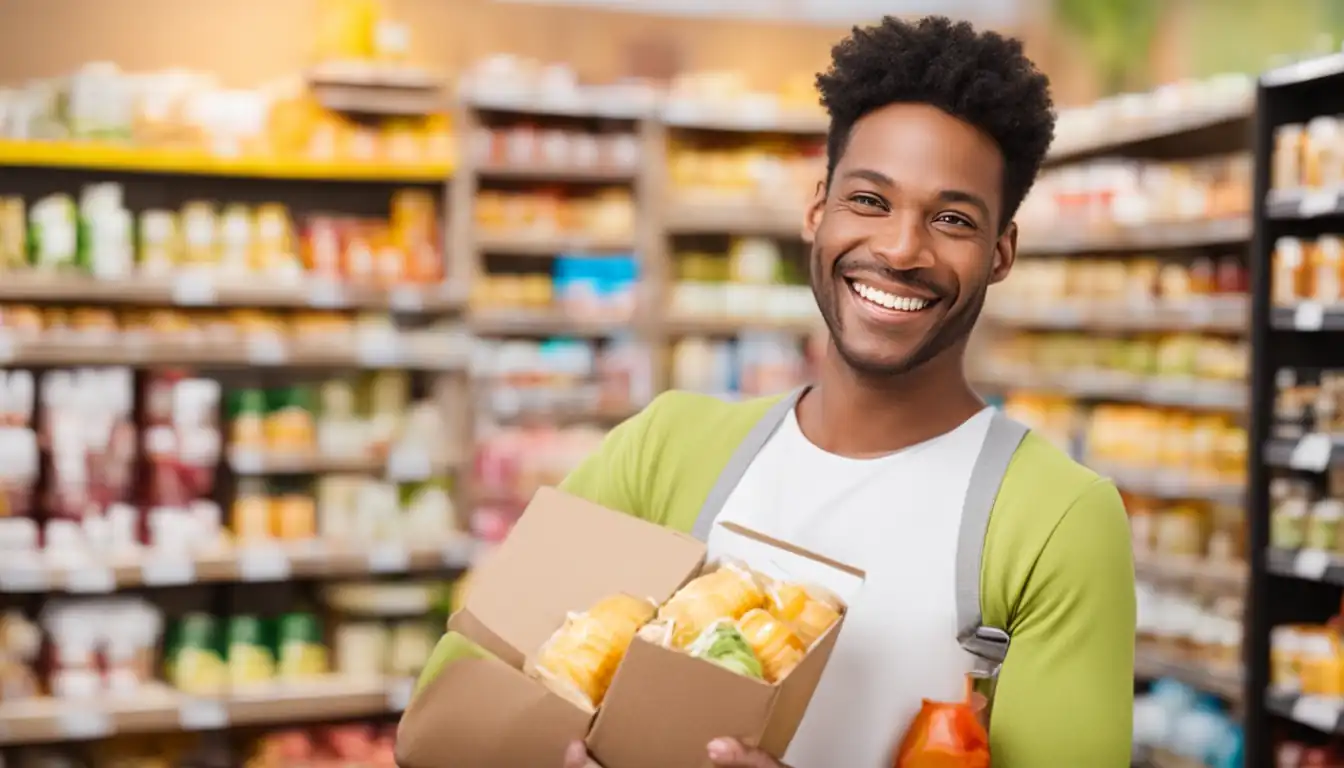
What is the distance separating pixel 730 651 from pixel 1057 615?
0.40 meters

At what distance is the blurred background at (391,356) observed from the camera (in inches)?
185

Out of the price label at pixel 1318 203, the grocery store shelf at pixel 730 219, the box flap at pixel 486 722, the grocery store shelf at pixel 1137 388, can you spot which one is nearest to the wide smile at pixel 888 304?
the box flap at pixel 486 722

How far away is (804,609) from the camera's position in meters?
1.41

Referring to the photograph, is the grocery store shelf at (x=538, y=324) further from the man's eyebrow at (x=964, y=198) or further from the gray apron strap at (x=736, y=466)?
the man's eyebrow at (x=964, y=198)

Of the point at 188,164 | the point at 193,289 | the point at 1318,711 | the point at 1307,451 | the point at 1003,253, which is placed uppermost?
the point at 188,164

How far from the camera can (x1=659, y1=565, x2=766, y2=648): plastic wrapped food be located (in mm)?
1374

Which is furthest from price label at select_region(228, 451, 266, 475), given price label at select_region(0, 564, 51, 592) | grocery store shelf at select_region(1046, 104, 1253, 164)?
grocery store shelf at select_region(1046, 104, 1253, 164)

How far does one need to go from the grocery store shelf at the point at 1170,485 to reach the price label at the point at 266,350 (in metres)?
2.81

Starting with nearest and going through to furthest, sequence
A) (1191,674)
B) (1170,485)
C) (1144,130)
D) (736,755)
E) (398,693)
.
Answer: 1. (736,755)
2. (398,693)
3. (1191,674)
4. (1170,485)
5. (1144,130)

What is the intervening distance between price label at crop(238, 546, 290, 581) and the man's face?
348cm

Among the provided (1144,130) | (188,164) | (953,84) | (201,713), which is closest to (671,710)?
(953,84)

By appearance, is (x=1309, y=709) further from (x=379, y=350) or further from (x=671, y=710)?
(x=671, y=710)

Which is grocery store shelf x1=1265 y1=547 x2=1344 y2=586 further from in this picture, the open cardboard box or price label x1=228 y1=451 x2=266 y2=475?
the open cardboard box

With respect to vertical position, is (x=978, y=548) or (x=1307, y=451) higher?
(x=978, y=548)
